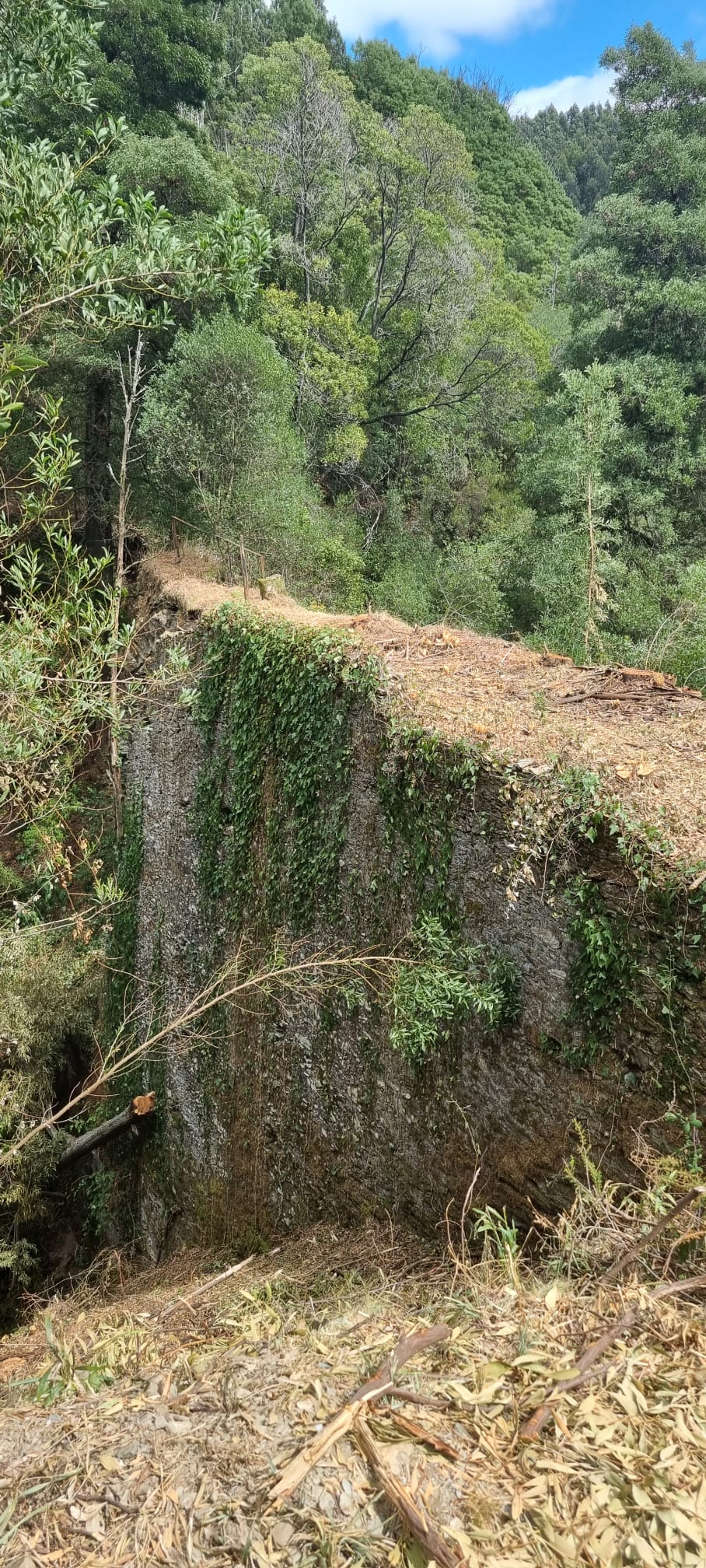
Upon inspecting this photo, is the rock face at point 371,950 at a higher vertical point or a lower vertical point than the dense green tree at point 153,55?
lower

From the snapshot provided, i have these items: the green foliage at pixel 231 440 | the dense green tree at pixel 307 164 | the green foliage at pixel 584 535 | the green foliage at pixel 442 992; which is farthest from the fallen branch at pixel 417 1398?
the dense green tree at pixel 307 164

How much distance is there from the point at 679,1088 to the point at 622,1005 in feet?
1.26

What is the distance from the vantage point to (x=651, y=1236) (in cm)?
262

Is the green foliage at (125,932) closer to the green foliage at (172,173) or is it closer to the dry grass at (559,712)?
the dry grass at (559,712)

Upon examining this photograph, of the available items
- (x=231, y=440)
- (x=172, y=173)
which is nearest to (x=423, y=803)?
(x=231, y=440)

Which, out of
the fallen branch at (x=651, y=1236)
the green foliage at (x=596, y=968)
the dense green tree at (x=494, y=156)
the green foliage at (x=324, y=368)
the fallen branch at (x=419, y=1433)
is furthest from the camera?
the dense green tree at (x=494, y=156)

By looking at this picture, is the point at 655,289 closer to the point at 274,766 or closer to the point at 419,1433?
the point at 274,766

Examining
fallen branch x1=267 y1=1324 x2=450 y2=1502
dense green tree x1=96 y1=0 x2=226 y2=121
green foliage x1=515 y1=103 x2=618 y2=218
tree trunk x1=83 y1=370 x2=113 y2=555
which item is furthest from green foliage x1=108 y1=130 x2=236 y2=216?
green foliage x1=515 y1=103 x2=618 y2=218

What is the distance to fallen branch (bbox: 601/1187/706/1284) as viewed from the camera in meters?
2.60

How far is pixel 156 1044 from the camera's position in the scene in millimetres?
8320

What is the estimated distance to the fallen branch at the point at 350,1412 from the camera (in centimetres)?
198

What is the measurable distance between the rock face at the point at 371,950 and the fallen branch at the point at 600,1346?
92 centimetres

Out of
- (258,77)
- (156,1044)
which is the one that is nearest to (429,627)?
(156,1044)

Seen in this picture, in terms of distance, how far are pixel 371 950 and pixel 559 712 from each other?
6.30ft
